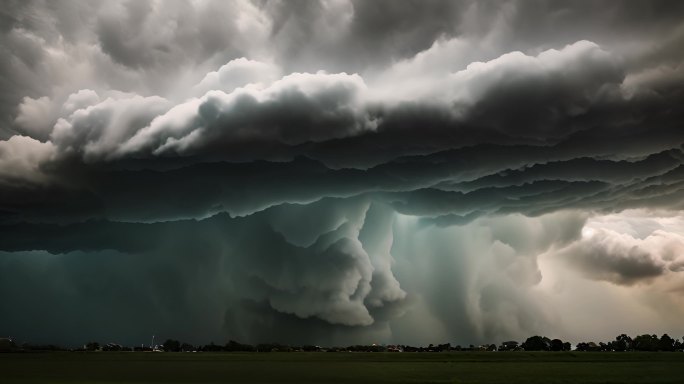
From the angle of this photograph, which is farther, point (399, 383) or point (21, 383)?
point (399, 383)

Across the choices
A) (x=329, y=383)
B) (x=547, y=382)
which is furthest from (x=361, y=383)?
(x=547, y=382)

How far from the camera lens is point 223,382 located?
8312 cm

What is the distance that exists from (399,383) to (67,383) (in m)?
46.9

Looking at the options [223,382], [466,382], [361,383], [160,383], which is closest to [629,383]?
[466,382]

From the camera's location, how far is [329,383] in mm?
82250

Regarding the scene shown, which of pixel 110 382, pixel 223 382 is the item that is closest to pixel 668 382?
pixel 223 382

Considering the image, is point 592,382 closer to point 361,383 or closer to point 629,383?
point 629,383

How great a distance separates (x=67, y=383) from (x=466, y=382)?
56142 millimetres

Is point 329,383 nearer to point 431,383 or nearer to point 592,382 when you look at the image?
point 431,383

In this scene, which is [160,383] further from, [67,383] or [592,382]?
[592,382]

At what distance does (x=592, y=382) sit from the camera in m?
84.1

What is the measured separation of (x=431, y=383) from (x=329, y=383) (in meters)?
14.8

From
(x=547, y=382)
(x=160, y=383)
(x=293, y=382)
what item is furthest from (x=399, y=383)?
(x=160, y=383)

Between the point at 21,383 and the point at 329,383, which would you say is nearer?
the point at 21,383
